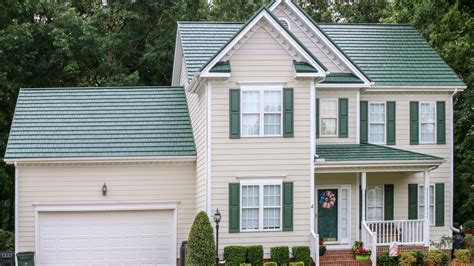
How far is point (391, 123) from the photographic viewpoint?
26406 mm

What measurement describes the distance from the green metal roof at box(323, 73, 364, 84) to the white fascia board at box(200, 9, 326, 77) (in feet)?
8.47

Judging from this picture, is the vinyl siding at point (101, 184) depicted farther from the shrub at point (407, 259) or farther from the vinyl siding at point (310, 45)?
the shrub at point (407, 259)

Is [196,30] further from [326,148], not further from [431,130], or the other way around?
[431,130]

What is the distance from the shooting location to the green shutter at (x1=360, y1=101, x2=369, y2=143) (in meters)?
26.0

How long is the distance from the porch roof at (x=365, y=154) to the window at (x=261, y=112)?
1.77m

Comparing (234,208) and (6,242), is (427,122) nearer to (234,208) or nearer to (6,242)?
(234,208)

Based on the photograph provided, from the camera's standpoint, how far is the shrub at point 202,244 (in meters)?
21.1

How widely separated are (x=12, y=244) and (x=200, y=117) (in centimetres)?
921

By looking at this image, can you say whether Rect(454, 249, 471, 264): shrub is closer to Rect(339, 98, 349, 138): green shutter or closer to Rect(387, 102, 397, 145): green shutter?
Rect(387, 102, 397, 145): green shutter

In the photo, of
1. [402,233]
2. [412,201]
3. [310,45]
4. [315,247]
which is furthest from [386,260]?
[310,45]

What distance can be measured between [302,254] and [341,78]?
21.2ft

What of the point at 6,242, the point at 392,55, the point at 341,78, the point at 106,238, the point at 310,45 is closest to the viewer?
the point at 106,238

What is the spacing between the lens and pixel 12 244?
27297 millimetres

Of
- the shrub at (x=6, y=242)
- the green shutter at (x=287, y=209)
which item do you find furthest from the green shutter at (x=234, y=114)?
the shrub at (x=6, y=242)
